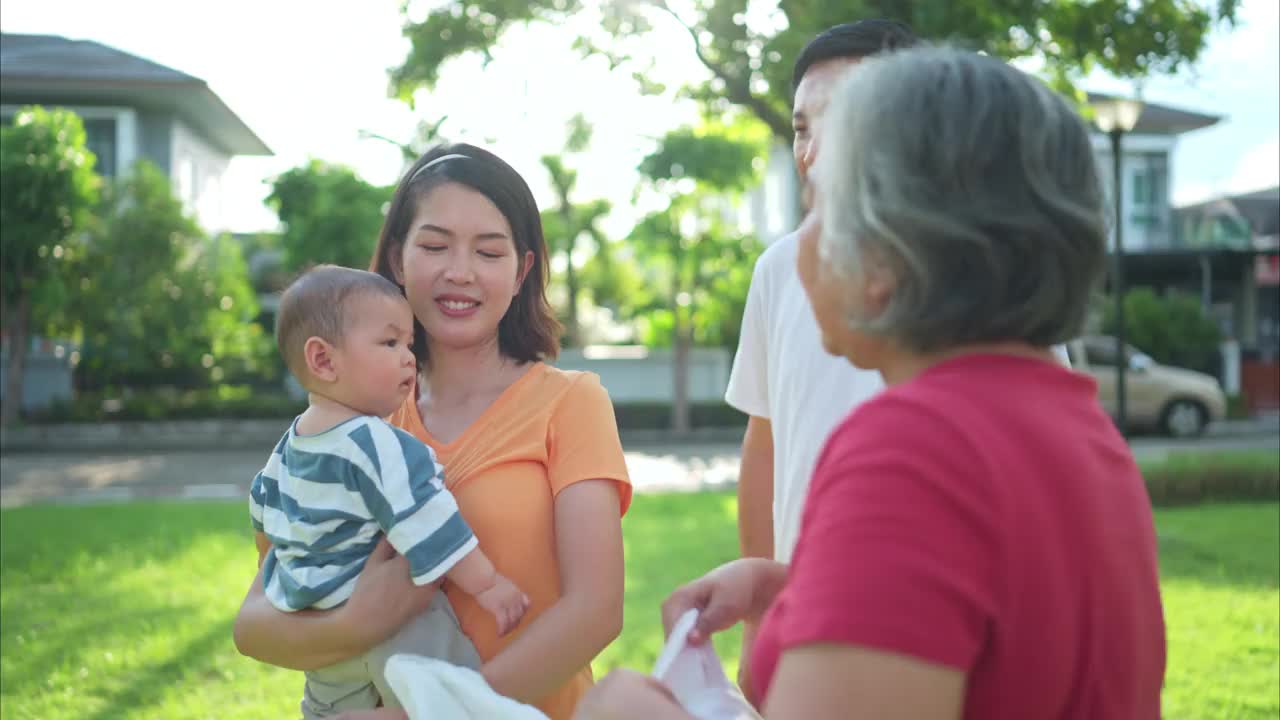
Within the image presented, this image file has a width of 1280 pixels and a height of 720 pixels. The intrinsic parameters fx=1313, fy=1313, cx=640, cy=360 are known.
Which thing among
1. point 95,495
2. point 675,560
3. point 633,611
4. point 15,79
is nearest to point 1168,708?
point 633,611

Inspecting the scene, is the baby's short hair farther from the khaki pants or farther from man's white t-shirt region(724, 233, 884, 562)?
man's white t-shirt region(724, 233, 884, 562)

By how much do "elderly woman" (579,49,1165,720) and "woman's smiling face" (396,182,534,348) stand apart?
101 cm

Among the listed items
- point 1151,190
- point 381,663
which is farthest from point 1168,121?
point 381,663

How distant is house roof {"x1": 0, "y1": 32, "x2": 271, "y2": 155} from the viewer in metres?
17.3

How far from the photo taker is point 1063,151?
1.21 meters

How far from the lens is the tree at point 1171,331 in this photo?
88.8ft

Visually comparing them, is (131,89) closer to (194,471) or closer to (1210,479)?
(194,471)

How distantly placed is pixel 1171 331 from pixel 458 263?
27.2 meters

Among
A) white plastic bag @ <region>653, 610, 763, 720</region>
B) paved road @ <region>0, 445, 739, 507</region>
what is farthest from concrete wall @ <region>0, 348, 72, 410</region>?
white plastic bag @ <region>653, 610, 763, 720</region>

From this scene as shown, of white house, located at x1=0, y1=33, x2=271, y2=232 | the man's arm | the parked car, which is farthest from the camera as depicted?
the parked car

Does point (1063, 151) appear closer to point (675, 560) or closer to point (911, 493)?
point (911, 493)

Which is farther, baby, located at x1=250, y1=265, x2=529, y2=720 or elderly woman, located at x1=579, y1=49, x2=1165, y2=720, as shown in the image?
baby, located at x1=250, y1=265, x2=529, y2=720

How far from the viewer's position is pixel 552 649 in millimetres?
1970

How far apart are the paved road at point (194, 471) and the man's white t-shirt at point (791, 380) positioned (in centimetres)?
1219
